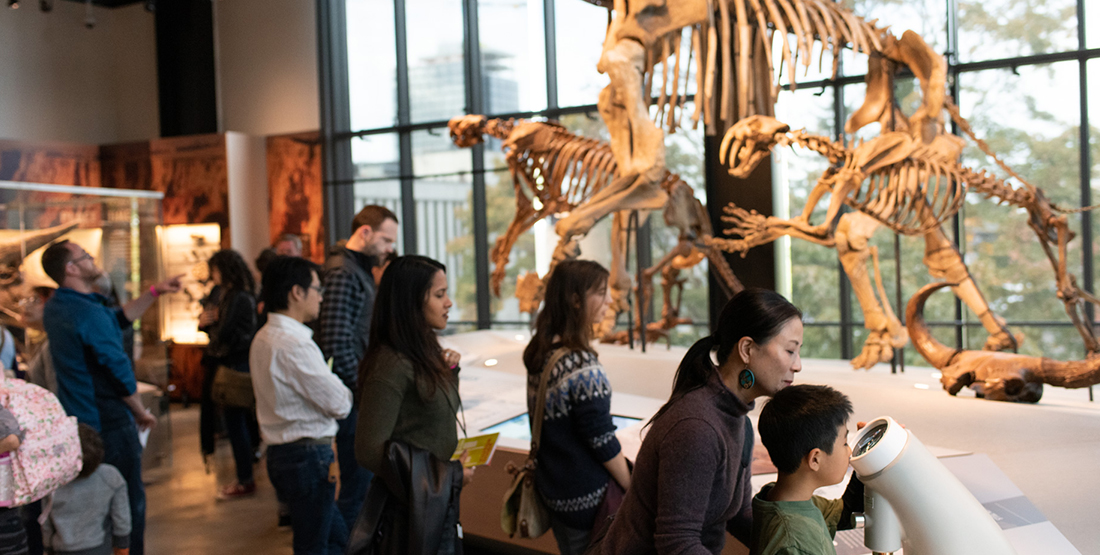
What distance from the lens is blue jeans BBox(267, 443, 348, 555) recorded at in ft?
11.1

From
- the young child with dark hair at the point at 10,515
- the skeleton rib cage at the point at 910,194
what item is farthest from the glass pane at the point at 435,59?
the young child with dark hair at the point at 10,515

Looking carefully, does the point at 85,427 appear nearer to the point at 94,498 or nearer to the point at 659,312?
the point at 94,498

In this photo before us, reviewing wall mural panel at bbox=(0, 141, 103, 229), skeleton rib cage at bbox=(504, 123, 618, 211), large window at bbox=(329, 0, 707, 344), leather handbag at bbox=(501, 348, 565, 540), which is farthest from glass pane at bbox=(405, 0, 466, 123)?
leather handbag at bbox=(501, 348, 565, 540)

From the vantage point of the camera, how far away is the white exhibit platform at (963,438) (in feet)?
9.13

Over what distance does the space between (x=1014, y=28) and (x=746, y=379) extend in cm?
739

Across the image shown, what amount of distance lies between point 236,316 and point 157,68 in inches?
310

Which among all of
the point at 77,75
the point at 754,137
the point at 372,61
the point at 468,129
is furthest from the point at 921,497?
the point at 77,75

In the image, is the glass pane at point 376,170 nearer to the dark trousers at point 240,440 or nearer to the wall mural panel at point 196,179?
the wall mural panel at point 196,179

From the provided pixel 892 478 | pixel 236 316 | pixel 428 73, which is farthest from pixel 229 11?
pixel 892 478

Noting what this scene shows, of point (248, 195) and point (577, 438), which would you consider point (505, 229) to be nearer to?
point (248, 195)

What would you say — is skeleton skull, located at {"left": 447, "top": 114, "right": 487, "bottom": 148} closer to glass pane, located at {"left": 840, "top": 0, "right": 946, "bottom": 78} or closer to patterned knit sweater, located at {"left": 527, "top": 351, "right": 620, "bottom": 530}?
glass pane, located at {"left": 840, "top": 0, "right": 946, "bottom": 78}

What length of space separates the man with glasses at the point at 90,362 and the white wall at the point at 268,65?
25.2 feet

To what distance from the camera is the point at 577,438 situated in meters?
2.60

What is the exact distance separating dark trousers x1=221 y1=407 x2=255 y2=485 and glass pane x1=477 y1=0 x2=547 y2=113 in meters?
5.75
